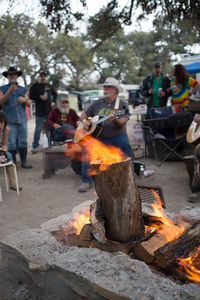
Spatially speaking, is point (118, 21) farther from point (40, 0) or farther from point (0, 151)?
point (0, 151)

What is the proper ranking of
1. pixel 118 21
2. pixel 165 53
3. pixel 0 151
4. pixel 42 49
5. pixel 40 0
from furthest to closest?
1. pixel 165 53
2. pixel 42 49
3. pixel 118 21
4. pixel 40 0
5. pixel 0 151

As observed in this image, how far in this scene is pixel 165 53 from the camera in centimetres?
3844

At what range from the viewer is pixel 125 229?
8.11ft

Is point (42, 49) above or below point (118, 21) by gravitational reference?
above

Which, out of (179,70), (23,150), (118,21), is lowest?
(23,150)

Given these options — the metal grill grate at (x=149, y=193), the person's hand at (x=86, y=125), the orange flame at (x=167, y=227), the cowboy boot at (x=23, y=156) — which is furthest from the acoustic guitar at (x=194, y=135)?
the cowboy boot at (x=23, y=156)

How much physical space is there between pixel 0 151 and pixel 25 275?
2.88 metres

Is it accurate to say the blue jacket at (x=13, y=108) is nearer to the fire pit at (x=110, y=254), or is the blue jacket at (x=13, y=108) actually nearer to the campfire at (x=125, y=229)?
the fire pit at (x=110, y=254)

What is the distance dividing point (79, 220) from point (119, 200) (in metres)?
0.63

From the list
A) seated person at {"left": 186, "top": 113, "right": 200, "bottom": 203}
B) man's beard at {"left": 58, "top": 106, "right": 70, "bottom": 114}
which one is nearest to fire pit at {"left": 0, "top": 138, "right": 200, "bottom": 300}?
seated person at {"left": 186, "top": 113, "right": 200, "bottom": 203}

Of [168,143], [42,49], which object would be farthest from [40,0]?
[42,49]

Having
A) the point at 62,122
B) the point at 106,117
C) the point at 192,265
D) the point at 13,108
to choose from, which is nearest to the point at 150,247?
the point at 192,265

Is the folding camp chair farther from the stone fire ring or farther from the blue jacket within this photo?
the stone fire ring

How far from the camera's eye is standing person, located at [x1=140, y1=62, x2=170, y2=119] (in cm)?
707
